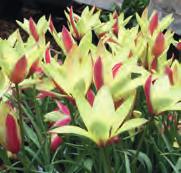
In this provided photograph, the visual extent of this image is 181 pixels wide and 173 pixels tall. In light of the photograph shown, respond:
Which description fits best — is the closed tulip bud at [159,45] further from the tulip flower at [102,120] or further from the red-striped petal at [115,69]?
the tulip flower at [102,120]

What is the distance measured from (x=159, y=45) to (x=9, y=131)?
50cm

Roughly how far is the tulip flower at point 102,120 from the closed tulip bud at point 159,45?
0.41m

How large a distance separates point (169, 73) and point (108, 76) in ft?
0.60

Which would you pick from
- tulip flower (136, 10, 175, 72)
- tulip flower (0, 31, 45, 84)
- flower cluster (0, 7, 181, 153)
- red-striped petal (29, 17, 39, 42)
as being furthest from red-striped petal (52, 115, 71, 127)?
red-striped petal (29, 17, 39, 42)

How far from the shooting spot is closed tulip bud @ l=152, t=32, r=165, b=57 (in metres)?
1.52

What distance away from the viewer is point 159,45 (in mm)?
1530

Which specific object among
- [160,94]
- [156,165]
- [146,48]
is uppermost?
[146,48]

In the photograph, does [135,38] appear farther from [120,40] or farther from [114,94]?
[114,94]

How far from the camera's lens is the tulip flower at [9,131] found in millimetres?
1216

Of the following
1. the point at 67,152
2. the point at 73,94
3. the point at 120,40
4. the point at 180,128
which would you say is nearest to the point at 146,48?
the point at 120,40

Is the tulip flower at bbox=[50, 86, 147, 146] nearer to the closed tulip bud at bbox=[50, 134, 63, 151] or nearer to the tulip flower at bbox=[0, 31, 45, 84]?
the tulip flower at bbox=[0, 31, 45, 84]

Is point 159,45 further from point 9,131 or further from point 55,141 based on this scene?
point 9,131

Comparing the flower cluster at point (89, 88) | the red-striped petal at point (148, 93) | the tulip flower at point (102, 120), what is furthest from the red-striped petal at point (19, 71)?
the red-striped petal at point (148, 93)

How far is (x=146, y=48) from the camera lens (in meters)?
1.55
